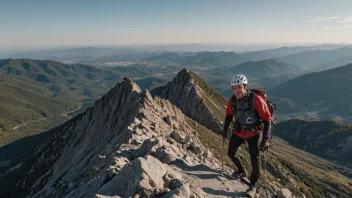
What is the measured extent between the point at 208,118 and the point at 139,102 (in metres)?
56.7

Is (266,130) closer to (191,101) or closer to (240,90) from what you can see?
(240,90)

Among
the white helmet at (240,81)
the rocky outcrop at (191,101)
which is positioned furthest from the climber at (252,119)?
the rocky outcrop at (191,101)

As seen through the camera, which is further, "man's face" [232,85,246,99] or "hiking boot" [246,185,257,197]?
"hiking boot" [246,185,257,197]

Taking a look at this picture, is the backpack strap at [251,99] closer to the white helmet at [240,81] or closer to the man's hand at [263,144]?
the white helmet at [240,81]

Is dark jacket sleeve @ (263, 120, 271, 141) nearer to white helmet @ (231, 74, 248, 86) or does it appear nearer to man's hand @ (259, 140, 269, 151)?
man's hand @ (259, 140, 269, 151)

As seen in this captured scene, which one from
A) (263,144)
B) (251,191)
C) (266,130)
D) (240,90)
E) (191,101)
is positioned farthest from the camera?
(191,101)

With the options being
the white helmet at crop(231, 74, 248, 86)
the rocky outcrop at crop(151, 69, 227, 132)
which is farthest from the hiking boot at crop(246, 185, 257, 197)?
the rocky outcrop at crop(151, 69, 227, 132)

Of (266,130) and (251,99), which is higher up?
(251,99)

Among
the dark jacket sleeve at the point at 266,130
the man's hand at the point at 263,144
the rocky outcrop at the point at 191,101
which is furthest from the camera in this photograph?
the rocky outcrop at the point at 191,101

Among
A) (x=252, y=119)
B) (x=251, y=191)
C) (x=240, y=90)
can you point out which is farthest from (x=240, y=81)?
(x=251, y=191)

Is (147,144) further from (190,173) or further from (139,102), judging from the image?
(139,102)

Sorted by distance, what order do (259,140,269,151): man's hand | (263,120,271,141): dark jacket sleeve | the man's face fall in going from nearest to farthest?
(263,120,271,141): dark jacket sleeve
(259,140,269,151): man's hand
the man's face

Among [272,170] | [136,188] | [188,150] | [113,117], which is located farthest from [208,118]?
[136,188]

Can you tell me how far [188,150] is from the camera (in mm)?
31672
